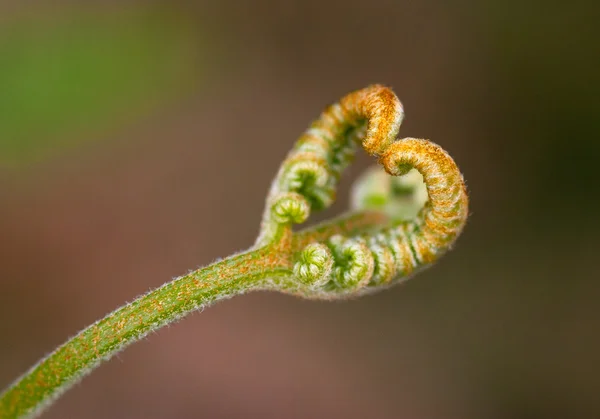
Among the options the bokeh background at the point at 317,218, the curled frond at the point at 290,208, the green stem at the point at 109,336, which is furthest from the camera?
the bokeh background at the point at 317,218

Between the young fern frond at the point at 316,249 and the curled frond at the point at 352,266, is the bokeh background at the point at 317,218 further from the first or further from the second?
the curled frond at the point at 352,266

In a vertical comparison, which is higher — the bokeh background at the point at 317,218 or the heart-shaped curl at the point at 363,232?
the bokeh background at the point at 317,218

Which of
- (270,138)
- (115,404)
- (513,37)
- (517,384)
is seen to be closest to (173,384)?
(115,404)

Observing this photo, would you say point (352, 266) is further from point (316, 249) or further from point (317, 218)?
point (317, 218)

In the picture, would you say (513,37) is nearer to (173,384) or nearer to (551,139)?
(551,139)

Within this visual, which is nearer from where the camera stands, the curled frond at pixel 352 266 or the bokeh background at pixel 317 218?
the curled frond at pixel 352 266

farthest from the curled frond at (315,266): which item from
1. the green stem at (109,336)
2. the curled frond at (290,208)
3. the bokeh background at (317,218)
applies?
the bokeh background at (317,218)

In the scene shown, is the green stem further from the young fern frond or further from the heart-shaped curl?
the heart-shaped curl
